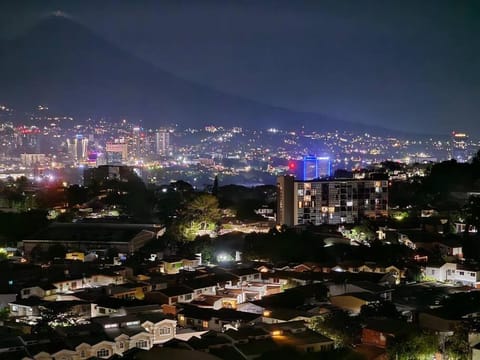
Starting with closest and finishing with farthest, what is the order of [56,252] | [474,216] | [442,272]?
[442,272] → [56,252] → [474,216]

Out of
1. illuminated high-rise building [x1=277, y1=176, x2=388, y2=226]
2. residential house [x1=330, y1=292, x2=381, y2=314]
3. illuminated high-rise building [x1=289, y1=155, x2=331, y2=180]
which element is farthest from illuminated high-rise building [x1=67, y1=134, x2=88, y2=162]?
residential house [x1=330, y1=292, x2=381, y2=314]

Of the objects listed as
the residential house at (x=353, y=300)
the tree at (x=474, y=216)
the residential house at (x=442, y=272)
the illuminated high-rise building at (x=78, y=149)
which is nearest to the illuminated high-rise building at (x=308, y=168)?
the tree at (x=474, y=216)

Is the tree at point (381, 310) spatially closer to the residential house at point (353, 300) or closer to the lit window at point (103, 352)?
the residential house at point (353, 300)

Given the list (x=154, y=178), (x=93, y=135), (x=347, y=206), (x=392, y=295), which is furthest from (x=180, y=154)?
(x=392, y=295)

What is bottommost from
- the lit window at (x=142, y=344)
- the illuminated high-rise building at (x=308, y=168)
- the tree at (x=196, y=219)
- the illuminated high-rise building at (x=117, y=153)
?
the lit window at (x=142, y=344)

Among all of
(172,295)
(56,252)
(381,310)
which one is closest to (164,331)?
(172,295)

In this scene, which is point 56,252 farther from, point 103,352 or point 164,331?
point 103,352

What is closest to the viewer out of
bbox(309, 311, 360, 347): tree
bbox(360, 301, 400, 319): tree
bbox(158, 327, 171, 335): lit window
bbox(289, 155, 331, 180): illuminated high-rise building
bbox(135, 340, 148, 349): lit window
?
bbox(135, 340, 148, 349): lit window

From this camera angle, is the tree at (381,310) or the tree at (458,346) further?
the tree at (381,310)

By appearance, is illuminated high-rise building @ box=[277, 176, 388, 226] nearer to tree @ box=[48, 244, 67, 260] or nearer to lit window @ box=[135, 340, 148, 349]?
tree @ box=[48, 244, 67, 260]

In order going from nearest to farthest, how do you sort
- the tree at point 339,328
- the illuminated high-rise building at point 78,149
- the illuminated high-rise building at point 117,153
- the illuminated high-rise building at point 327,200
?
the tree at point 339,328 → the illuminated high-rise building at point 327,200 → the illuminated high-rise building at point 117,153 → the illuminated high-rise building at point 78,149

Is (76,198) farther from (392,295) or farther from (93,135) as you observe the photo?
(93,135)
